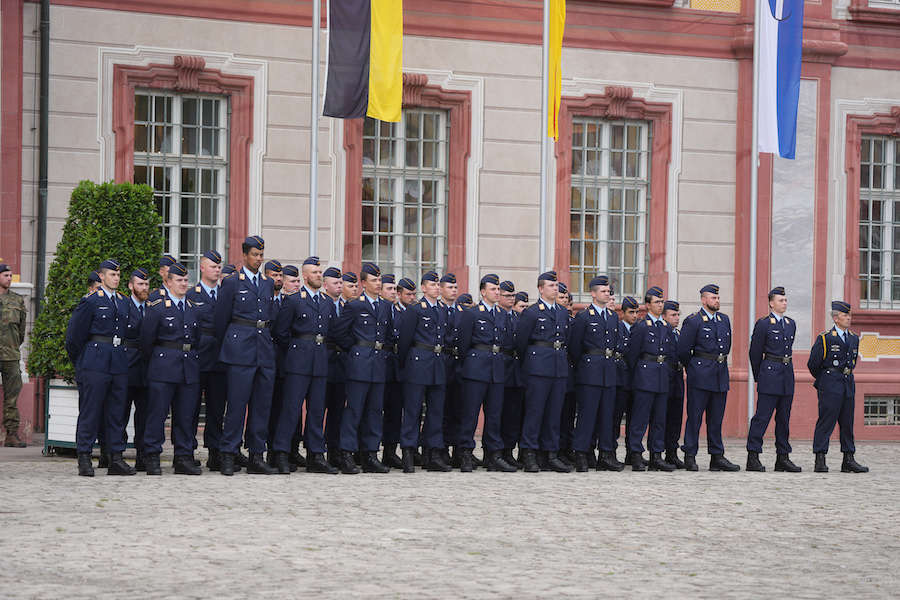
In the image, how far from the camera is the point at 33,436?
54.6 feet

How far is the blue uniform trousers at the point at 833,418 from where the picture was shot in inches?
579

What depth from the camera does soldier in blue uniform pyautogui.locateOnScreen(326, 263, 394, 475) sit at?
1335 cm

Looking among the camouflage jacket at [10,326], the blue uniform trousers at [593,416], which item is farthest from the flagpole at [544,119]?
the camouflage jacket at [10,326]

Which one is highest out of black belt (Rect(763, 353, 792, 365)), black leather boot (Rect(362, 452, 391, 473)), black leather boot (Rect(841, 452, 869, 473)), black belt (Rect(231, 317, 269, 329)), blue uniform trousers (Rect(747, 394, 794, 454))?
black belt (Rect(231, 317, 269, 329))

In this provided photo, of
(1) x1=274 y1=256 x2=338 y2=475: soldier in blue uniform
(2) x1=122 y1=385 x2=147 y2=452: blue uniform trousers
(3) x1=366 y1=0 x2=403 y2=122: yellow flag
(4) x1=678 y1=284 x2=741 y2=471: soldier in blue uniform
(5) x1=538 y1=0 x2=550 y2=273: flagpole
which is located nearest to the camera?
(2) x1=122 y1=385 x2=147 y2=452: blue uniform trousers

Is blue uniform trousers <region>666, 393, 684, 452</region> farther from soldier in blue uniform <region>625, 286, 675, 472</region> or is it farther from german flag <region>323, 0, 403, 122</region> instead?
german flag <region>323, 0, 403, 122</region>

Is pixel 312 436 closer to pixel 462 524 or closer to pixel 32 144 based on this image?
pixel 462 524

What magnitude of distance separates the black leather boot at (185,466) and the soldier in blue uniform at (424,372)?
6.31 feet

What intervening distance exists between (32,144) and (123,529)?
933 centimetres

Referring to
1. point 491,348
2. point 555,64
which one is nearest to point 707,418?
point 491,348

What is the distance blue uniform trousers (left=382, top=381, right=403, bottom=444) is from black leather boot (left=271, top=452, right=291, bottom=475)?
1.27 metres

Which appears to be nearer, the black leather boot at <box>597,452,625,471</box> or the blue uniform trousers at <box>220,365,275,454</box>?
the blue uniform trousers at <box>220,365,275,454</box>

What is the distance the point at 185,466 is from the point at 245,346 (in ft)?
3.67

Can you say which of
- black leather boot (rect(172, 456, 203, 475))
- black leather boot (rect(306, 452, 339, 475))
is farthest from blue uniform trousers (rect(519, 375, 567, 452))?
black leather boot (rect(172, 456, 203, 475))
